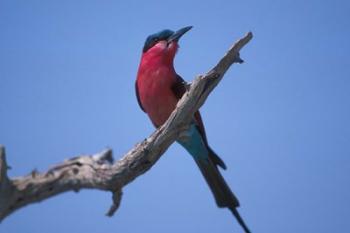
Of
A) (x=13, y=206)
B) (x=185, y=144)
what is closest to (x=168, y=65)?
(x=185, y=144)

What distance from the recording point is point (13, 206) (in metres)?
2.81

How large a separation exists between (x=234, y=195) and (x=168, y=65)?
1841 millimetres

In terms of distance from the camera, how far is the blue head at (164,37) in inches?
223

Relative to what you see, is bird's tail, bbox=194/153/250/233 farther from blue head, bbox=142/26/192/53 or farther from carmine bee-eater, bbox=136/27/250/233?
blue head, bbox=142/26/192/53

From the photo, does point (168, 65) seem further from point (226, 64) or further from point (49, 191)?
point (49, 191)

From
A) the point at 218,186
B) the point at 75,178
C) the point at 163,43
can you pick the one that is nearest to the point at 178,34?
the point at 163,43

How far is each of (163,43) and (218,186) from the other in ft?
6.85

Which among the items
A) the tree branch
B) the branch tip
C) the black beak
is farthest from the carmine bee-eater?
the branch tip

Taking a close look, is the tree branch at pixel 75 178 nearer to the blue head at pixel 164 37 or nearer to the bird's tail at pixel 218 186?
the bird's tail at pixel 218 186

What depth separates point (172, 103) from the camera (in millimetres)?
5105

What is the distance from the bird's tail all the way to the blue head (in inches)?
66.9

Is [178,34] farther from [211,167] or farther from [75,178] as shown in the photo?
[75,178]

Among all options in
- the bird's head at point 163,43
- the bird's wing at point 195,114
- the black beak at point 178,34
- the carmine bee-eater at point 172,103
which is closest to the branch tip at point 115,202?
the carmine bee-eater at point 172,103

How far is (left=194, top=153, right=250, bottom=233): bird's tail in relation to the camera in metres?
4.75
